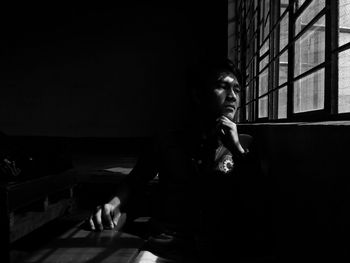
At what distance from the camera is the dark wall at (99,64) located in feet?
17.5

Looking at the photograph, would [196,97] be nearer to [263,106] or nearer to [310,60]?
[310,60]

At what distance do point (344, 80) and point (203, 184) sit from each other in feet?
1.87

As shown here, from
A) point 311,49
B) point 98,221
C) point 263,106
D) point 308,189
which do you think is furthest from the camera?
point 263,106

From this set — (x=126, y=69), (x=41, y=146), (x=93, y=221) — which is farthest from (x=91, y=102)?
(x=93, y=221)

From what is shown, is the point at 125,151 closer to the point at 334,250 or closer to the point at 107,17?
the point at 107,17

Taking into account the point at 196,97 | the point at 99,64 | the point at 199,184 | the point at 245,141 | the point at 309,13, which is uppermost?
the point at 99,64

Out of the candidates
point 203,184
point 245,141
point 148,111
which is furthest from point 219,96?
point 148,111

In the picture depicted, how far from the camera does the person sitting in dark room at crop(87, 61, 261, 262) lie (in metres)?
1.04

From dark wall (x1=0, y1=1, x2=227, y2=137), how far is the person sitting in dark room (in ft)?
13.2

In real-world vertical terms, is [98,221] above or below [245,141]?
below

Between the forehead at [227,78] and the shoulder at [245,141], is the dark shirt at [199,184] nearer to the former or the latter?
the shoulder at [245,141]

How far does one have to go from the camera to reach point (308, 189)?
94 centimetres

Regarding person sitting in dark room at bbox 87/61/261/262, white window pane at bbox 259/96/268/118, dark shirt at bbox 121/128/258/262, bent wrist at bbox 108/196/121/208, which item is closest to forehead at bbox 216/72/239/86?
person sitting in dark room at bbox 87/61/261/262

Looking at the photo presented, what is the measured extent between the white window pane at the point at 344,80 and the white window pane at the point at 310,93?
0.59 feet
